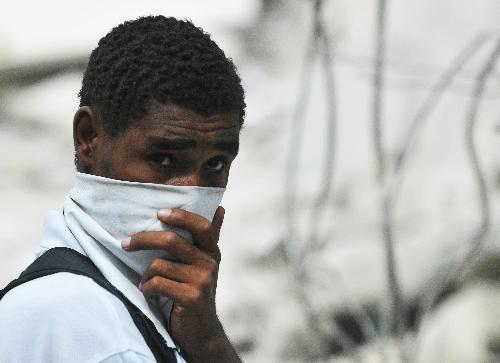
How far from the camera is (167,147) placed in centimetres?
155


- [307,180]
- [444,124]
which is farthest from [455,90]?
[307,180]

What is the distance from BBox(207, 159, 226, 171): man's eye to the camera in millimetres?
1623

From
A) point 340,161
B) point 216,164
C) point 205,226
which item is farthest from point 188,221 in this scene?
point 340,161

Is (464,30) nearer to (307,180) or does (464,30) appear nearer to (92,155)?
(307,180)

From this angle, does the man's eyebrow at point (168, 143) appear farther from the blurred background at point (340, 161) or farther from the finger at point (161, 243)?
the blurred background at point (340, 161)

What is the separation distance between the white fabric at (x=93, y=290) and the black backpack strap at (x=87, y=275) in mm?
13

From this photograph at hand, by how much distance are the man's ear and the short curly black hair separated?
0.7 inches

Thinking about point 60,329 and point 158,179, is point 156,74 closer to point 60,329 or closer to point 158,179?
point 158,179

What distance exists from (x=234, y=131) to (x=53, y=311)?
1.49ft

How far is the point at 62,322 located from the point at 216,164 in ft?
1.34

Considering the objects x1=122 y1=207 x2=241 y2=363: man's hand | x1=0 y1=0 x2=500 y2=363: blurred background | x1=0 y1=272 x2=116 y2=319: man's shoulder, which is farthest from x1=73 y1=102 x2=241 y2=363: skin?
x1=0 y1=0 x2=500 y2=363: blurred background

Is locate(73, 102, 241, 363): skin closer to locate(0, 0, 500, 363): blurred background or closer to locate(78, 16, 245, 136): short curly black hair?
locate(78, 16, 245, 136): short curly black hair

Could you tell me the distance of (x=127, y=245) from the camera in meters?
1.50

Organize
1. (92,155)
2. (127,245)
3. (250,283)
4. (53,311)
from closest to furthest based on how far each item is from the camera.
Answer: (53,311), (127,245), (92,155), (250,283)
